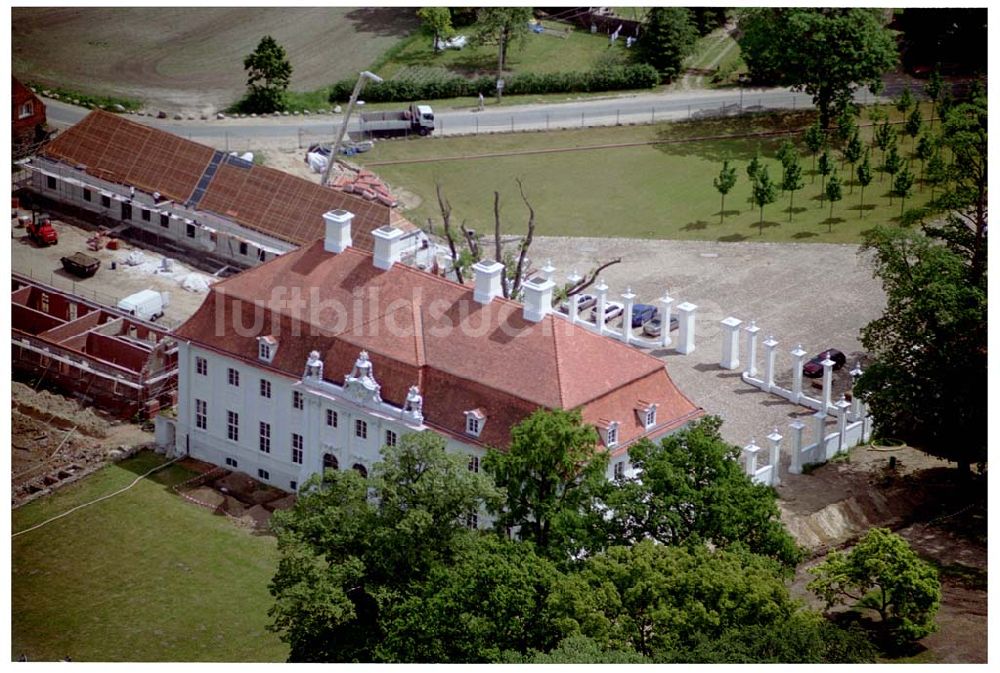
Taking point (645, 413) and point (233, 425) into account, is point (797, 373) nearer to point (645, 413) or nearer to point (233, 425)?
point (645, 413)

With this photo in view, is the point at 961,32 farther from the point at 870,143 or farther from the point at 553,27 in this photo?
the point at 553,27

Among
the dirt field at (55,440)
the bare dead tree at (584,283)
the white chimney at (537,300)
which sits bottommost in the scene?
the dirt field at (55,440)

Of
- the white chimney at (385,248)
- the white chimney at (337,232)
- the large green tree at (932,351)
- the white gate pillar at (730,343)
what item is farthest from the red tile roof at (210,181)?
the large green tree at (932,351)

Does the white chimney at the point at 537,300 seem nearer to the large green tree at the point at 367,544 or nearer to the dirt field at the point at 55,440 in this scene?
Answer: the large green tree at the point at 367,544

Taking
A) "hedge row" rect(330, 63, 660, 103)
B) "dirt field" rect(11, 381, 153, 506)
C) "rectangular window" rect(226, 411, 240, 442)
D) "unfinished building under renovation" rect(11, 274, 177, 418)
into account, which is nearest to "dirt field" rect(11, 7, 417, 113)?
"hedge row" rect(330, 63, 660, 103)

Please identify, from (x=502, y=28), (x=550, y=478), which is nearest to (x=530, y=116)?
(x=502, y=28)

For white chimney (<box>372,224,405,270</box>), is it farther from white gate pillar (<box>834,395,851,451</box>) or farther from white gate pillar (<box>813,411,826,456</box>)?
white gate pillar (<box>834,395,851,451</box>)

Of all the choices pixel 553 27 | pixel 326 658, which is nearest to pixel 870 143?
pixel 553 27
